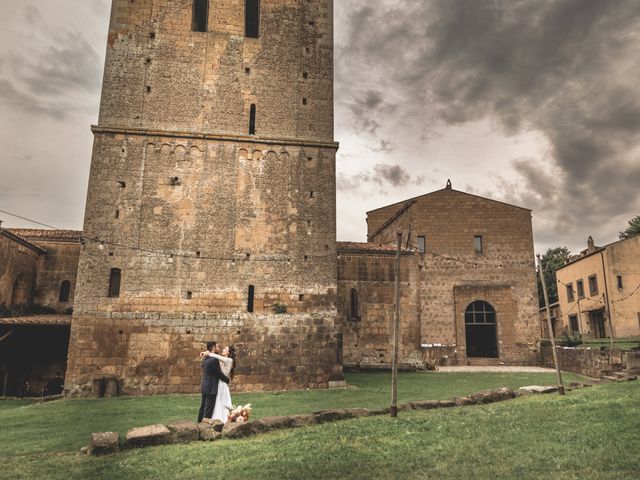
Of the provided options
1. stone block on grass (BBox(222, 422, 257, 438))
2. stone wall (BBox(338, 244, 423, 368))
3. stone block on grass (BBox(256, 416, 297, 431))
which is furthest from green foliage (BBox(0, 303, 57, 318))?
stone block on grass (BBox(256, 416, 297, 431))

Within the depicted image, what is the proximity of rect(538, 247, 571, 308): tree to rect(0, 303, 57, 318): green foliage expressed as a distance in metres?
47.1

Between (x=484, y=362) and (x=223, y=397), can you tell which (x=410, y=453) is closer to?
(x=223, y=397)

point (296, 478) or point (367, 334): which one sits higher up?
point (367, 334)

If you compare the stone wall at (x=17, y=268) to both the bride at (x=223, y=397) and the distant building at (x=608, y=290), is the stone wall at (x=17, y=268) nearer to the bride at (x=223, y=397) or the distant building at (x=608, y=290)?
the bride at (x=223, y=397)

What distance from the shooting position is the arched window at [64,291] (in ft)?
73.7

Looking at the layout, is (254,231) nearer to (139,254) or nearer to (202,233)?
(202,233)

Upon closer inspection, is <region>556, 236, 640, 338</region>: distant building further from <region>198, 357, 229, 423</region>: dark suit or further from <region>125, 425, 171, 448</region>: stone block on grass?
<region>125, 425, 171, 448</region>: stone block on grass

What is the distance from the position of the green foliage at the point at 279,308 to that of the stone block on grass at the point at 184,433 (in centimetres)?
958

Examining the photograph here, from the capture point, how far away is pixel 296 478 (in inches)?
233

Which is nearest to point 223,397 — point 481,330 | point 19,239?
point 19,239

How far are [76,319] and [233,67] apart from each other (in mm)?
11358

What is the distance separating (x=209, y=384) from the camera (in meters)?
9.78

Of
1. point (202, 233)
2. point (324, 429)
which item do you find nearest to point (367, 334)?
point (202, 233)

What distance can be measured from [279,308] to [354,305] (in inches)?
266
